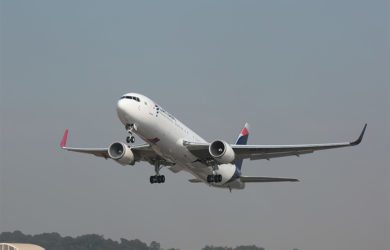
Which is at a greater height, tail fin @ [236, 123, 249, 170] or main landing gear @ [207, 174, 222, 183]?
tail fin @ [236, 123, 249, 170]

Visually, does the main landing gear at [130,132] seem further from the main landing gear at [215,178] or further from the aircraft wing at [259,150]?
the main landing gear at [215,178]

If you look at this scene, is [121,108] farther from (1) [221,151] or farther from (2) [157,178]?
(2) [157,178]

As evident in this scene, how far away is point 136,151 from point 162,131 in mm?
6750

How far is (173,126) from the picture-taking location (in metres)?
42.9

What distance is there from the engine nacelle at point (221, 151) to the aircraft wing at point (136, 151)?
547 centimetres

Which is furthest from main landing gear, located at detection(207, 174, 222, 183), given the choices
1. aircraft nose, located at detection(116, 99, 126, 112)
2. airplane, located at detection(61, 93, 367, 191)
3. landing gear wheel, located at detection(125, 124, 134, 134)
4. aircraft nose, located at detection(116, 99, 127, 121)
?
aircraft nose, located at detection(116, 99, 126, 112)

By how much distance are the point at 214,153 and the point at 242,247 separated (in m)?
21.2

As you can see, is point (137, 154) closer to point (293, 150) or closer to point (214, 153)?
point (214, 153)

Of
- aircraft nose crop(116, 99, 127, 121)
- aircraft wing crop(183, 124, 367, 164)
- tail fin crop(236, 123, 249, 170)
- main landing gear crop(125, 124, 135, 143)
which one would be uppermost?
tail fin crop(236, 123, 249, 170)

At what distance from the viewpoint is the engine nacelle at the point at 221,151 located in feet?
143

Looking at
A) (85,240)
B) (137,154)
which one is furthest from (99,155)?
(85,240)

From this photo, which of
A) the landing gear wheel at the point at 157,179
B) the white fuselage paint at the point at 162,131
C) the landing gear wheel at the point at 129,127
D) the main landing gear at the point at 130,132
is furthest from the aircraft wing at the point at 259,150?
the landing gear wheel at the point at 129,127

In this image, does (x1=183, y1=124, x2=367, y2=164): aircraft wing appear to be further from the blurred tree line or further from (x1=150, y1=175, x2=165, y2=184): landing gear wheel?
the blurred tree line

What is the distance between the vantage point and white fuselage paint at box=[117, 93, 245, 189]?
132ft
